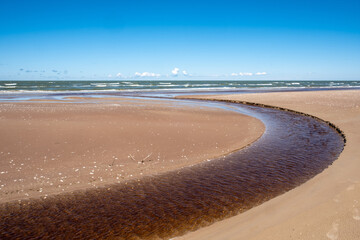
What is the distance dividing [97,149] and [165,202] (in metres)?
4.93

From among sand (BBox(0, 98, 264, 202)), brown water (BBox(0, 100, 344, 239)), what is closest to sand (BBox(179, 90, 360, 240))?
brown water (BBox(0, 100, 344, 239))

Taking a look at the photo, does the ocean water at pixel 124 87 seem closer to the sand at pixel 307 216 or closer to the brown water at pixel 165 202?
the brown water at pixel 165 202

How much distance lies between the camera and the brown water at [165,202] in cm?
553

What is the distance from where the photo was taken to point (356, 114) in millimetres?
19828

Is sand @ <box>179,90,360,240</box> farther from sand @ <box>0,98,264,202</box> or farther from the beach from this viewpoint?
sand @ <box>0,98,264,202</box>

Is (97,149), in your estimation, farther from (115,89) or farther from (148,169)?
(115,89)

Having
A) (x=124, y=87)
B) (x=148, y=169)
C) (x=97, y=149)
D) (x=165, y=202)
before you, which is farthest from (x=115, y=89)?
(x=165, y=202)

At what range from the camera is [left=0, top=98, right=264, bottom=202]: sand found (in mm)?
7730

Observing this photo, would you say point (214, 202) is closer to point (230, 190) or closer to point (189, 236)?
point (230, 190)

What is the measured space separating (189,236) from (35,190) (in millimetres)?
4693

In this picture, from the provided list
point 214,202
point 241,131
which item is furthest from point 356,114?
point 214,202

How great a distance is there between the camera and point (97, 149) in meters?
10.5

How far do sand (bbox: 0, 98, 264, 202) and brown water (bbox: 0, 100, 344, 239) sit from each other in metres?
0.62

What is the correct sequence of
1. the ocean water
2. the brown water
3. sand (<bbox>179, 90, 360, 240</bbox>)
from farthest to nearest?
1. the ocean water
2. the brown water
3. sand (<bbox>179, 90, 360, 240</bbox>)
